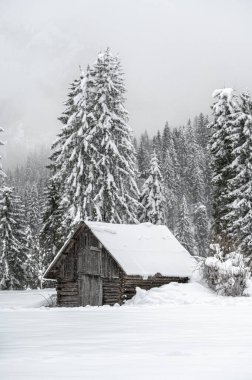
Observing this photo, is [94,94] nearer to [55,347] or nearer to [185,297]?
[185,297]

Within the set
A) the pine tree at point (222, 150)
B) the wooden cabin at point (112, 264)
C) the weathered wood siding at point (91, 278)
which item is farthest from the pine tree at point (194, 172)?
the weathered wood siding at point (91, 278)

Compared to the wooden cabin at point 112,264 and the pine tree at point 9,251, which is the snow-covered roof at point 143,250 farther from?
the pine tree at point 9,251

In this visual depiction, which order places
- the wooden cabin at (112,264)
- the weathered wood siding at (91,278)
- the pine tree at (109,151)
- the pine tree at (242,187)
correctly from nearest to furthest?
the wooden cabin at (112,264), the weathered wood siding at (91,278), the pine tree at (242,187), the pine tree at (109,151)

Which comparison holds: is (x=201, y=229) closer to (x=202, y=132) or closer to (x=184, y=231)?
(x=184, y=231)

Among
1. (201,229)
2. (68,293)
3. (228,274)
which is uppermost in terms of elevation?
(201,229)

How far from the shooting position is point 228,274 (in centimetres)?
2778

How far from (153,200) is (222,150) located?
52.3ft

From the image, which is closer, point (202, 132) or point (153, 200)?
point (153, 200)

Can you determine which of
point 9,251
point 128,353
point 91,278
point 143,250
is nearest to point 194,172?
point 9,251

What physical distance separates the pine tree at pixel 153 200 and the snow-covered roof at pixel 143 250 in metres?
17.1

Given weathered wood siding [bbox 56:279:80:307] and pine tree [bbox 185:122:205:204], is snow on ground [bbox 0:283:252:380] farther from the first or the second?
pine tree [bbox 185:122:205:204]

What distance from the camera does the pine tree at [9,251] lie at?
4925 cm

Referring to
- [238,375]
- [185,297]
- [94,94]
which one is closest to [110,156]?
[94,94]

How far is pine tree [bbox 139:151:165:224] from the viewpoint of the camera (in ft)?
174
